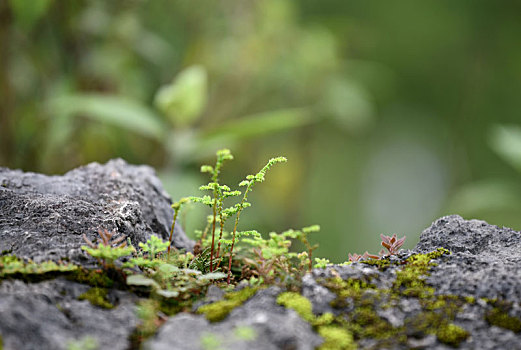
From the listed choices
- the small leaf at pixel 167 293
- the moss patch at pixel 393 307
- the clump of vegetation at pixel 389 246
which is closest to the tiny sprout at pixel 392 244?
the clump of vegetation at pixel 389 246

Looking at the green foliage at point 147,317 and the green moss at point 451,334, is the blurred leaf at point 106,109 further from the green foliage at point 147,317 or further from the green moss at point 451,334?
the green moss at point 451,334

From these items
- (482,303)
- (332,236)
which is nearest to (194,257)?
(482,303)

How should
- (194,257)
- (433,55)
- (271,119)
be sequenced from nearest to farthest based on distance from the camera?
1. (194,257)
2. (271,119)
3. (433,55)

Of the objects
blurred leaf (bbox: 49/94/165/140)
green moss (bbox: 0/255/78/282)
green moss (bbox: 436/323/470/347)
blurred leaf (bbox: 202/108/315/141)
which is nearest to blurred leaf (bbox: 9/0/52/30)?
blurred leaf (bbox: 49/94/165/140)

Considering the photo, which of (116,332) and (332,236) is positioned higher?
(332,236)

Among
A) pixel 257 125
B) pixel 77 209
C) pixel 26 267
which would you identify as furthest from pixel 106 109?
pixel 26 267

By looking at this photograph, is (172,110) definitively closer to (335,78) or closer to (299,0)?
(335,78)
